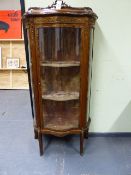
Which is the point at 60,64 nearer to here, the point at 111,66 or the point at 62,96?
the point at 62,96

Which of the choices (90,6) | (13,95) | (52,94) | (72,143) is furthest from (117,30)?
(13,95)

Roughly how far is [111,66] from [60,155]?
1.07 m

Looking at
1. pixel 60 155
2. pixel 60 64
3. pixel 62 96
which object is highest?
pixel 60 64

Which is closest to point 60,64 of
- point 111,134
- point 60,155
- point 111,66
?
A: point 111,66

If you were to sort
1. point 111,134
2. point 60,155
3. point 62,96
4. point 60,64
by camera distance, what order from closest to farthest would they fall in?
point 60,64
point 62,96
point 60,155
point 111,134

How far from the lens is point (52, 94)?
2154mm

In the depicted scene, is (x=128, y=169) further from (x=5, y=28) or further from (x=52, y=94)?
(x=5, y=28)

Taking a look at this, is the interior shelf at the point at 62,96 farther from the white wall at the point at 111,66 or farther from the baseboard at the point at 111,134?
the baseboard at the point at 111,134

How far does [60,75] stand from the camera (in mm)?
2188

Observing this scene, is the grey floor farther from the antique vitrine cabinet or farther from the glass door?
the glass door

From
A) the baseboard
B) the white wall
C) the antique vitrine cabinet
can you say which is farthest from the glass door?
the baseboard

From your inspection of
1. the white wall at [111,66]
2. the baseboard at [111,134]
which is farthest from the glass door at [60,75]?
the baseboard at [111,134]

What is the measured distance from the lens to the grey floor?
2082 mm

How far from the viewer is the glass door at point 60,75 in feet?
6.53
